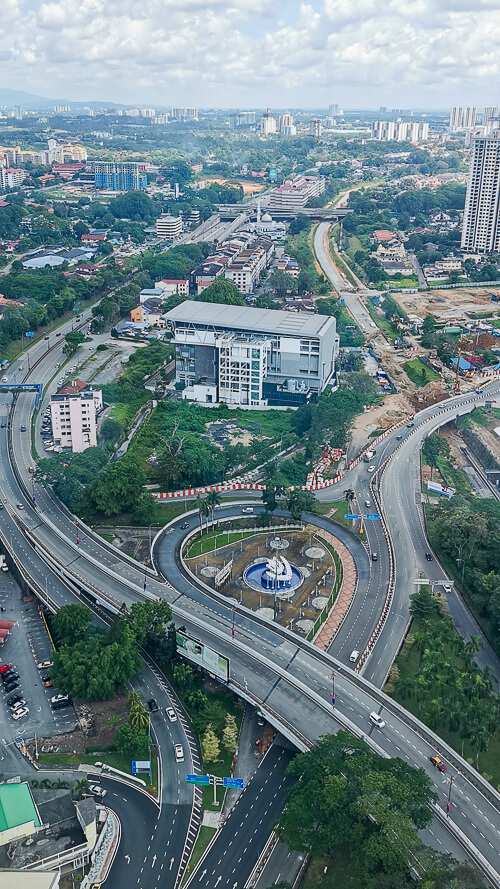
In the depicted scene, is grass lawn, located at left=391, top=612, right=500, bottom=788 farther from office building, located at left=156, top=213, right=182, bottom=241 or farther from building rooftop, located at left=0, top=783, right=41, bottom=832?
office building, located at left=156, top=213, right=182, bottom=241

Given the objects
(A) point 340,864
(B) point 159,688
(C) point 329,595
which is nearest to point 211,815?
(A) point 340,864

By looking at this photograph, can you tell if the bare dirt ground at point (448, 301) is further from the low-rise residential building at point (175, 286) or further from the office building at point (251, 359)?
the office building at point (251, 359)

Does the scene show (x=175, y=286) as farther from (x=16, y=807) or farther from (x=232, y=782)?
(x=16, y=807)

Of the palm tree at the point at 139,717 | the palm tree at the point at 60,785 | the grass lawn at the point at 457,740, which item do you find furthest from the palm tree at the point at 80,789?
the grass lawn at the point at 457,740

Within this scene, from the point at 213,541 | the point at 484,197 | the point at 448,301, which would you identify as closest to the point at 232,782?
the point at 213,541

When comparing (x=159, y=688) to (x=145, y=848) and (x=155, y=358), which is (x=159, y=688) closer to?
(x=145, y=848)

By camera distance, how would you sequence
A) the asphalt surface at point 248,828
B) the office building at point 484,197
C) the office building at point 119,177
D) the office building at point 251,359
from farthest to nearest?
the office building at point 119,177, the office building at point 484,197, the office building at point 251,359, the asphalt surface at point 248,828

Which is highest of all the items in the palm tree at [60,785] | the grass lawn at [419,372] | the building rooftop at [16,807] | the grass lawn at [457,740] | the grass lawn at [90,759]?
the grass lawn at [419,372]
